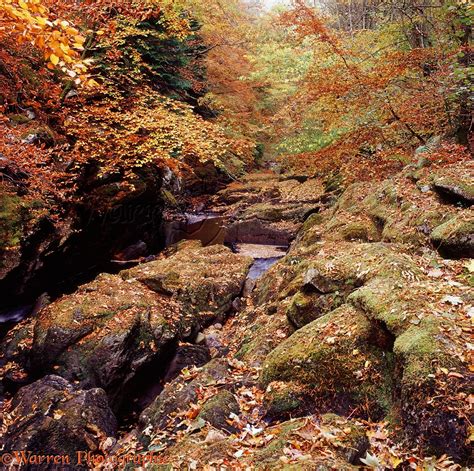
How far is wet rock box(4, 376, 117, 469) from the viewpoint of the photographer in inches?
193

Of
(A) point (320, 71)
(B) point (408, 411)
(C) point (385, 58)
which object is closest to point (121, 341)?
(B) point (408, 411)

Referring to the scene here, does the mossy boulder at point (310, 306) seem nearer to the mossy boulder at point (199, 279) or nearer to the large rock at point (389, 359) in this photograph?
the large rock at point (389, 359)

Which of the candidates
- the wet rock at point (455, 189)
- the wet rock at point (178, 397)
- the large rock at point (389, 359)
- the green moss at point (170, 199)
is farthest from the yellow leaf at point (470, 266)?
the green moss at point (170, 199)

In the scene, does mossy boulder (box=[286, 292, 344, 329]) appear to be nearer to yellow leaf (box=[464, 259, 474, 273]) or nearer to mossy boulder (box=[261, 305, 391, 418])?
mossy boulder (box=[261, 305, 391, 418])

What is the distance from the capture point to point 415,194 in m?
7.64

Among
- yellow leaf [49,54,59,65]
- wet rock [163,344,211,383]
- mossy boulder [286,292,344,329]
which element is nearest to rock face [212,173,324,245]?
wet rock [163,344,211,383]

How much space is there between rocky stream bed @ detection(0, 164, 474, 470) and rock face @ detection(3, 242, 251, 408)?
0.03 m

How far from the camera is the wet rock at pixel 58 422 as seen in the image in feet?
16.1

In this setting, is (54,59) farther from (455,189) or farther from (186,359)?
(455,189)

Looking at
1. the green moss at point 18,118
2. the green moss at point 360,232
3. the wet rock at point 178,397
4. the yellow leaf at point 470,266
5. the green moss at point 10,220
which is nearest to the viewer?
the yellow leaf at point 470,266

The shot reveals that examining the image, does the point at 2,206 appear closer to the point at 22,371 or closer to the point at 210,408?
the point at 22,371

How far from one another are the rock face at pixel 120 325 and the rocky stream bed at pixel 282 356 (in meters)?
0.03

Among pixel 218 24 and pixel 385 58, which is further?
pixel 218 24

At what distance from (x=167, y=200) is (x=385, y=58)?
11517mm
